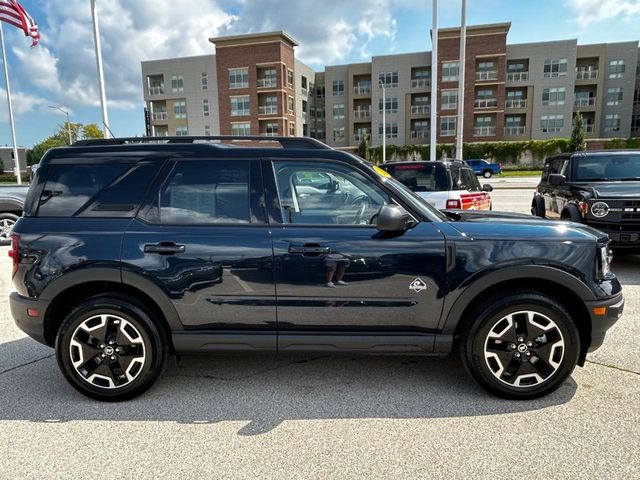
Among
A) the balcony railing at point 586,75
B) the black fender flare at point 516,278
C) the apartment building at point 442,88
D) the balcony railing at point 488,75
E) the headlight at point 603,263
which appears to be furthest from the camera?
the balcony railing at point 586,75

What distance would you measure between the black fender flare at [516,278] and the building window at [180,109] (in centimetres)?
6536

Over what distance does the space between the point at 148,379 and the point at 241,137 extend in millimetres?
1997

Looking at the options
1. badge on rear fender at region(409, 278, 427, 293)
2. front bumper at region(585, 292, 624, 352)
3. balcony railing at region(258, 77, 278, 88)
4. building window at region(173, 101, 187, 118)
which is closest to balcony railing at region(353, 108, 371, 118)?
balcony railing at region(258, 77, 278, 88)

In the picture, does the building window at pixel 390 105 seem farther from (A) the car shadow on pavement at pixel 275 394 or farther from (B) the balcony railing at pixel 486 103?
(A) the car shadow on pavement at pixel 275 394

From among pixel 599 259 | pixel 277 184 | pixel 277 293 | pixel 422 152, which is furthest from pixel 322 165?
pixel 422 152

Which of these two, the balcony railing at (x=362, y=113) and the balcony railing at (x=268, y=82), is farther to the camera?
the balcony railing at (x=362, y=113)

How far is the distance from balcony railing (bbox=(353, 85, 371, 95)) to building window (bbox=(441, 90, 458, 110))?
34.9 feet

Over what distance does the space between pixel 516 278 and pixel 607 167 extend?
6.00 m

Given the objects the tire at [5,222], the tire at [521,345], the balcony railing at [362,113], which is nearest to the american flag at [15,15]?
the tire at [5,222]

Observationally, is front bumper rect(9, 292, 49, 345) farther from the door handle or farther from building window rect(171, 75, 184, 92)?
building window rect(171, 75, 184, 92)

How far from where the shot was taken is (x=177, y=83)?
62219 millimetres

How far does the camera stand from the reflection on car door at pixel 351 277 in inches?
122

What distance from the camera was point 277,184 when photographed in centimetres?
332

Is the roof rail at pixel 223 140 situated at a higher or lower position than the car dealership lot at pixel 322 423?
higher
